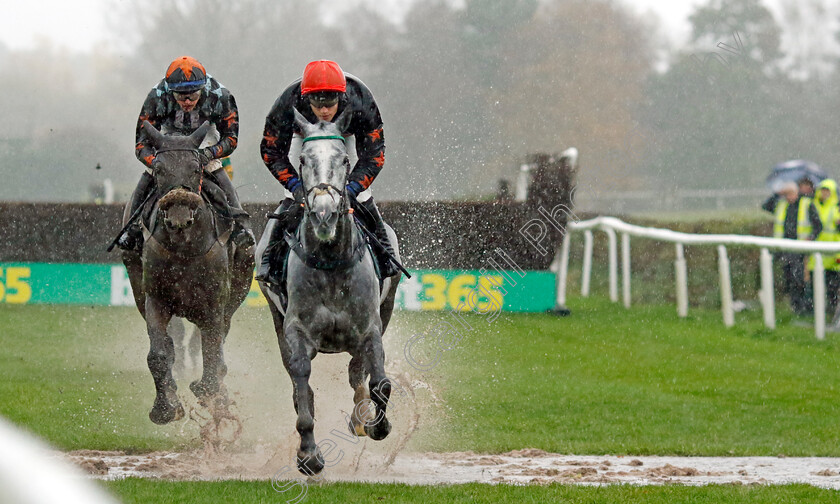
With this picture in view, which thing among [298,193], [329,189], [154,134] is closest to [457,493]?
[329,189]

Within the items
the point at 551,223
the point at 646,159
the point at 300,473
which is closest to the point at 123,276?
the point at 551,223

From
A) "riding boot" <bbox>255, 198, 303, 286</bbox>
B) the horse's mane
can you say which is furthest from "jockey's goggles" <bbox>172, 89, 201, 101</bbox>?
"riding boot" <bbox>255, 198, 303, 286</bbox>

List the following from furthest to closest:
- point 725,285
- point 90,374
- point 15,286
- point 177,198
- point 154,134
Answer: point 15,286 → point 725,285 → point 90,374 → point 154,134 → point 177,198

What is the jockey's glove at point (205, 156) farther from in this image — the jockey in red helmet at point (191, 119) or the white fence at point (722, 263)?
the white fence at point (722, 263)

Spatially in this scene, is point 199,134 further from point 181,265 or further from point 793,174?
point 793,174

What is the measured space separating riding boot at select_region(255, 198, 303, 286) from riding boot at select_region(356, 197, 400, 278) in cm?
41

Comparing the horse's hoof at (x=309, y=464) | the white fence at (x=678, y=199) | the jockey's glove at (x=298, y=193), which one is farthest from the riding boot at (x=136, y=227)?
the white fence at (x=678, y=199)

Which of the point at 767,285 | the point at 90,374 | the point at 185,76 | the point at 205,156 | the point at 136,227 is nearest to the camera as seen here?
the point at 205,156

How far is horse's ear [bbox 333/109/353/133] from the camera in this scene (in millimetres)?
5621

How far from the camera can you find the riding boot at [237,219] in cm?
741

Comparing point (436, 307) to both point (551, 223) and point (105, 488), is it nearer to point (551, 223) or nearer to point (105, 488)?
point (551, 223)

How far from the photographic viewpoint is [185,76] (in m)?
7.09

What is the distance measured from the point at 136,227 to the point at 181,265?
43 cm

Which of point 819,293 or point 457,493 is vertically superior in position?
point 819,293
